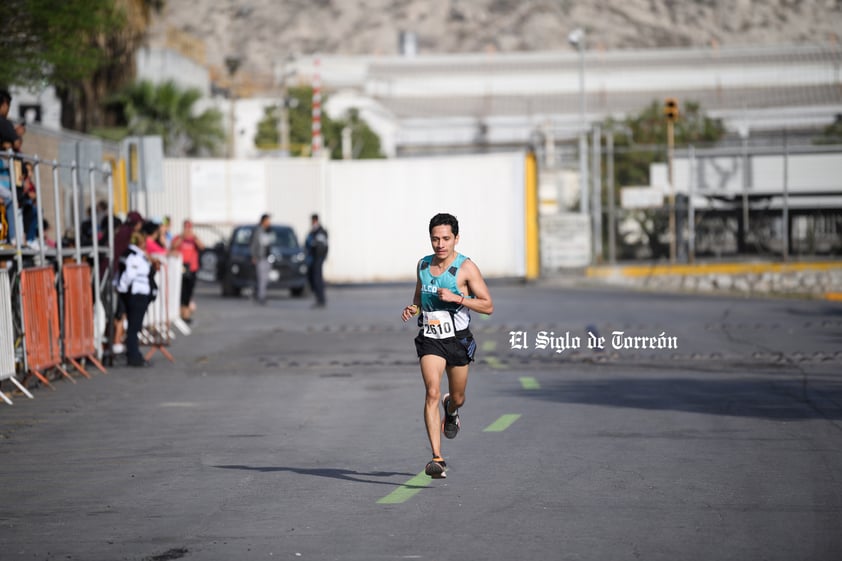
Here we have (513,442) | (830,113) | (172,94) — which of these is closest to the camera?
(513,442)

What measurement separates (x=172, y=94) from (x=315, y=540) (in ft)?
144

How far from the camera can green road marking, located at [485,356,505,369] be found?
18.3 metres

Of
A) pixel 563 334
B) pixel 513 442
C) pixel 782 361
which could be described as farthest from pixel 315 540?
pixel 563 334

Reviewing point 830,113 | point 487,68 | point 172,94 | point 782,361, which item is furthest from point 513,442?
point 487,68

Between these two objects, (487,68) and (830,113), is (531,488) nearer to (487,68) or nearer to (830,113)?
(830,113)

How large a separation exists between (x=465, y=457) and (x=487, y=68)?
104 metres

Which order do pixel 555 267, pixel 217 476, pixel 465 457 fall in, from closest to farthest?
1. pixel 217 476
2. pixel 465 457
3. pixel 555 267

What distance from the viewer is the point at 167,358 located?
20078mm

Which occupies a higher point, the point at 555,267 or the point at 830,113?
the point at 830,113

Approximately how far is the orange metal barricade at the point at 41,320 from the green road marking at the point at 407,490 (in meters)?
7.28

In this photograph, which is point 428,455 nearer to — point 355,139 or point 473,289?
point 473,289

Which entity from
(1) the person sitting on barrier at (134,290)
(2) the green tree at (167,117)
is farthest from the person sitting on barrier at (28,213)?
(2) the green tree at (167,117)

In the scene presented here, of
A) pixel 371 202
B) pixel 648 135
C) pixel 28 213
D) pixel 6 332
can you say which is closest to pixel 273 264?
pixel 371 202

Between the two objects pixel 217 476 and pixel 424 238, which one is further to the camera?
pixel 424 238
